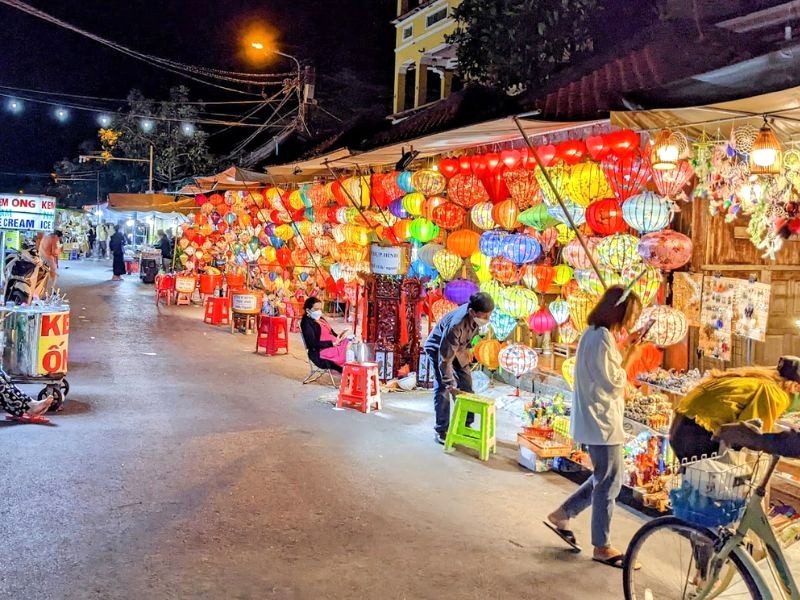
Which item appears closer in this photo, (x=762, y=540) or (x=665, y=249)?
(x=762, y=540)

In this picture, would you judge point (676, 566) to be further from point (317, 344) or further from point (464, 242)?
point (317, 344)

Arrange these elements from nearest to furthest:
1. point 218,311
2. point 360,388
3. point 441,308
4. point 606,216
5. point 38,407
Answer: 1. point 606,216
2. point 38,407
3. point 360,388
4. point 441,308
5. point 218,311

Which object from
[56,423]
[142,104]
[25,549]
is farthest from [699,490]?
[142,104]

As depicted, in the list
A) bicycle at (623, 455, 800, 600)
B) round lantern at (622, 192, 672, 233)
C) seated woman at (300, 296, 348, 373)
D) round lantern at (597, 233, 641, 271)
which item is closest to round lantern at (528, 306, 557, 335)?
round lantern at (597, 233, 641, 271)

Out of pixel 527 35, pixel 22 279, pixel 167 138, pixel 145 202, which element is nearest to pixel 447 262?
pixel 527 35

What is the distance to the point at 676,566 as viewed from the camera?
16.3 ft

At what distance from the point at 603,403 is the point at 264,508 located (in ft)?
9.88

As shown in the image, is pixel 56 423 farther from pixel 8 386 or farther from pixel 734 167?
pixel 734 167

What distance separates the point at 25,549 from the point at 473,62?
41.8 feet

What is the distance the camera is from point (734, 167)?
6.94 m

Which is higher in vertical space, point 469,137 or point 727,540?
point 469,137

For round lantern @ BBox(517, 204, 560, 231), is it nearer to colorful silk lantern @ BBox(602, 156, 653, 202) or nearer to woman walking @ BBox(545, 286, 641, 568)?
colorful silk lantern @ BBox(602, 156, 653, 202)

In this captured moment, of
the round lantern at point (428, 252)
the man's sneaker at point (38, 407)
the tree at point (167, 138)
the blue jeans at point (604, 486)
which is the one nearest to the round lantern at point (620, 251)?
the blue jeans at point (604, 486)

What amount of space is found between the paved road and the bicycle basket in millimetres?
1242
